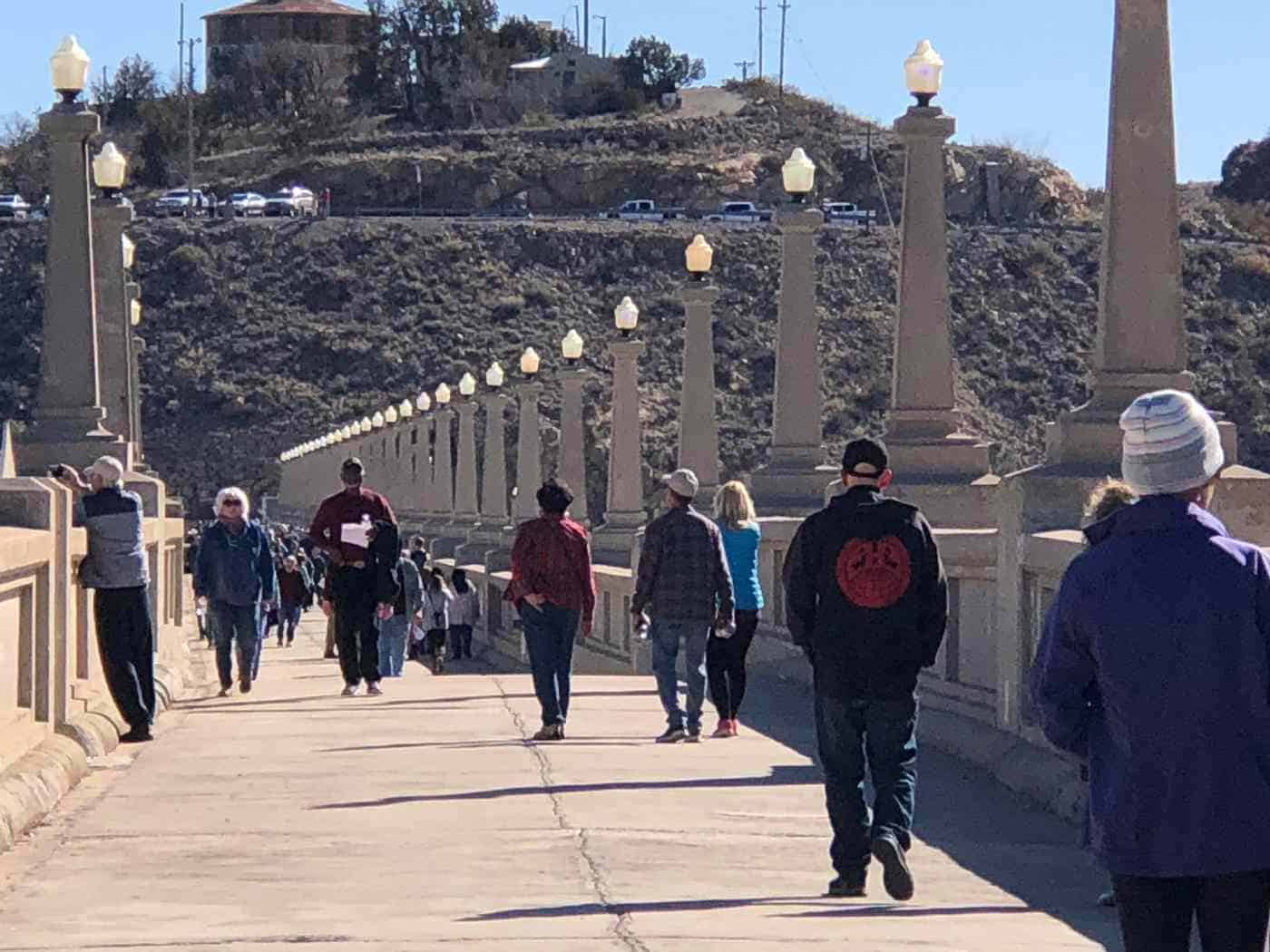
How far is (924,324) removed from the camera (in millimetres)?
19516

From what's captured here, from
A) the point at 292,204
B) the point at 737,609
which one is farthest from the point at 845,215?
the point at 737,609

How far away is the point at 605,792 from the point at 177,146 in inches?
6398

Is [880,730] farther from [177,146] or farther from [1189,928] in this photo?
[177,146]

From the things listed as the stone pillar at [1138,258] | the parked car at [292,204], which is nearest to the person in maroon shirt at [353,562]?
the stone pillar at [1138,258]

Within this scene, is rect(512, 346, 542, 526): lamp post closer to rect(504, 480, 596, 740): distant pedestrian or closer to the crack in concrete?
rect(504, 480, 596, 740): distant pedestrian

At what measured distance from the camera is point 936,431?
19.4 metres

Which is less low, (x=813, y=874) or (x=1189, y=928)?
(x=1189, y=928)

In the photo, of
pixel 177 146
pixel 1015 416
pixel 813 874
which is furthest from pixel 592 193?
pixel 813 874

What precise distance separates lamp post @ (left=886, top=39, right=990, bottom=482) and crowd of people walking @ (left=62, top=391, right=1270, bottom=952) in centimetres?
275

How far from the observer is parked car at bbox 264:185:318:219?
456 feet

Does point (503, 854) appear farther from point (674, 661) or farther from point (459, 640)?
point (459, 640)

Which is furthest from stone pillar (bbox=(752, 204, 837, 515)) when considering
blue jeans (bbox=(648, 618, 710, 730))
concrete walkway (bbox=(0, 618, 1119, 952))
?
blue jeans (bbox=(648, 618, 710, 730))

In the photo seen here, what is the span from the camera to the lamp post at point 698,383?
27.6m

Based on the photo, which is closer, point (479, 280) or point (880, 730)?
point (880, 730)
